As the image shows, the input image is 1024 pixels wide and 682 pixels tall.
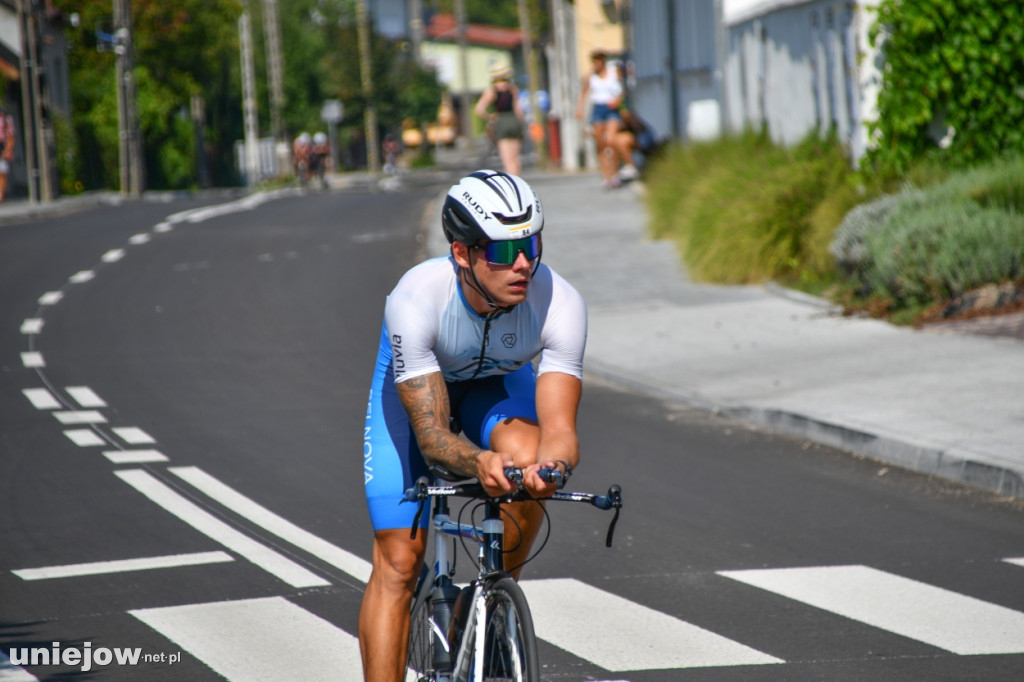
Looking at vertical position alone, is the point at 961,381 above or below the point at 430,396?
below

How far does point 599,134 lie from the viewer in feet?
87.8

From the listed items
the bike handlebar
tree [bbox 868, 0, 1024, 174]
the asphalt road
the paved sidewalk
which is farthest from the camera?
tree [bbox 868, 0, 1024, 174]

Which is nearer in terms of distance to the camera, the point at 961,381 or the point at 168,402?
the point at 961,381

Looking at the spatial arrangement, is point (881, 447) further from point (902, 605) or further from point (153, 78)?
point (153, 78)

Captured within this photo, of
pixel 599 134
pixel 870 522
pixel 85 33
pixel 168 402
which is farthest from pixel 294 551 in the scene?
pixel 85 33

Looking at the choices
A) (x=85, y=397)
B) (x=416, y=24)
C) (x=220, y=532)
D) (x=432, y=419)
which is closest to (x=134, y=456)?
(x=220, y=532)

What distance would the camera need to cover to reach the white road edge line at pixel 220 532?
6.80 metres

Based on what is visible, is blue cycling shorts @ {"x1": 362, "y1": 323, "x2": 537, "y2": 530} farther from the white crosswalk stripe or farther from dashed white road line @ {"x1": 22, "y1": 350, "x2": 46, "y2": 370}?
dashed white road line @ {"x1": 22, "y1": 350, "x2": 46, "y2": 370}

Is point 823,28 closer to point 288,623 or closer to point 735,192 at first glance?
point 735,192

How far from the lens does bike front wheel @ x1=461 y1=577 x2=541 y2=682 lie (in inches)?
150

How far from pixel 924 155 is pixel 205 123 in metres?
60.9

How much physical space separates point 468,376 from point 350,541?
3113 millimetres

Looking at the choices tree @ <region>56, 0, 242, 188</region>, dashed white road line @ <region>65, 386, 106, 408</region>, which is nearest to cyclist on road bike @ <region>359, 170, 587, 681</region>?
dashed white road line @ <region>65, 386, 106, 408</region>

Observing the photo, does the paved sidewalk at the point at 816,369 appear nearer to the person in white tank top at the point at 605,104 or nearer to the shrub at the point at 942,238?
the shrub at the point at 942,238
